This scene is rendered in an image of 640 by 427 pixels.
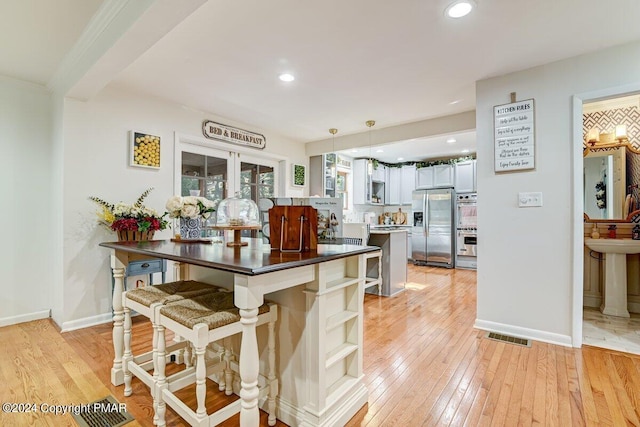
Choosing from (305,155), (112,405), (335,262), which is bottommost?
(112,405)

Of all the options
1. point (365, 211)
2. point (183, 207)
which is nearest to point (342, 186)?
point (365, 211)

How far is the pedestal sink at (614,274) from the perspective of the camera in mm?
3131

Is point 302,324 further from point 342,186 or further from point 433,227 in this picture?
point 433,227

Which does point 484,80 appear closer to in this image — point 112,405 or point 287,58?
point 287,58

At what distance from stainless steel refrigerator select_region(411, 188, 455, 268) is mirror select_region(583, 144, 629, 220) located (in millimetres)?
2787

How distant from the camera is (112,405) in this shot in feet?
5.65

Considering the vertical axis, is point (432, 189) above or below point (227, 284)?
above

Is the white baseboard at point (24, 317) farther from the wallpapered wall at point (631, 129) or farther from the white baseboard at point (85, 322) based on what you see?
the wallpapered wall at point (631, 129)

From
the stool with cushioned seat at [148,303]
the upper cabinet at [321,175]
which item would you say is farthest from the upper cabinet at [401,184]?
the stool with cushioned seat at [148,303]

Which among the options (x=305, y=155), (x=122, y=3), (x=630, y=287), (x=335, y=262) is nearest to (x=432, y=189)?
(x=305, y=155)

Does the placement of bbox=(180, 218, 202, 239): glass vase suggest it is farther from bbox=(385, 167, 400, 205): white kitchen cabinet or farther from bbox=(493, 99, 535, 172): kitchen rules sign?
bbox=(385, 167, 400, 205): white kitchen cabinet

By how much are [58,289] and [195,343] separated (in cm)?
260

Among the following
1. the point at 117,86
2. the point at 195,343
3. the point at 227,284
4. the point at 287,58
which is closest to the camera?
the point at 195,343

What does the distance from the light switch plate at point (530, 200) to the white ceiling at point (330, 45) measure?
111 centimetres
